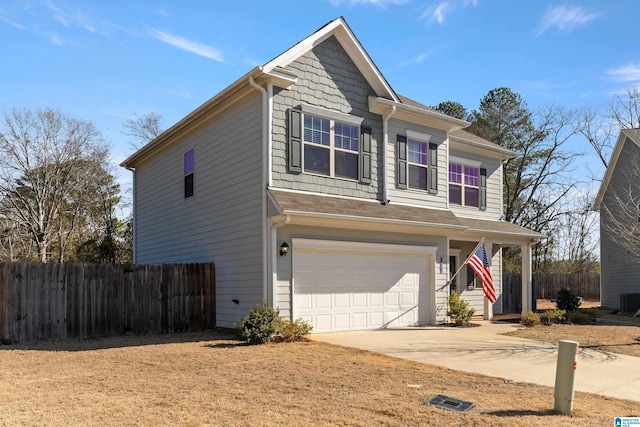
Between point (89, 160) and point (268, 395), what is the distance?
28.4 meters

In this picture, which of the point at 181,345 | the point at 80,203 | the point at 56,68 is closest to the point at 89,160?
the point at 80,203

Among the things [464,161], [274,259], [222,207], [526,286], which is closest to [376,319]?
[274,259]

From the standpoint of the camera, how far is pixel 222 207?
13844 millimetres

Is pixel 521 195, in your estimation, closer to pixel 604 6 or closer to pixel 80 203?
pixel 604 6

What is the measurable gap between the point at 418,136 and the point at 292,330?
22.9 feet

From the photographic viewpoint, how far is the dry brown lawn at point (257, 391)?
5652 millimetres

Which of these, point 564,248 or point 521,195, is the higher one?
point 521,195

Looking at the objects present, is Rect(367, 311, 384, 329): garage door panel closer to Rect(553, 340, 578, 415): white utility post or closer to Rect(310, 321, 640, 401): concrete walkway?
Rect(310, 321, 640, 401): concrete walkway

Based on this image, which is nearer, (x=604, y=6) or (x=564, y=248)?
(x=604, y=6)

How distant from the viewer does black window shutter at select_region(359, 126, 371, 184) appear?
13758 mm

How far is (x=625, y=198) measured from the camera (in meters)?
23.2

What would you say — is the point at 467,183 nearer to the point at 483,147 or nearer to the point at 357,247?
the point at 483,147

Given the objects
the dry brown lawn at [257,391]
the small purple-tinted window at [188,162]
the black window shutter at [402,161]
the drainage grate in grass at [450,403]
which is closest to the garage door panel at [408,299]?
the black window shutter at [402,161]

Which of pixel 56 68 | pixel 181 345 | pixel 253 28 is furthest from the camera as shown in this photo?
pixel 56 68
